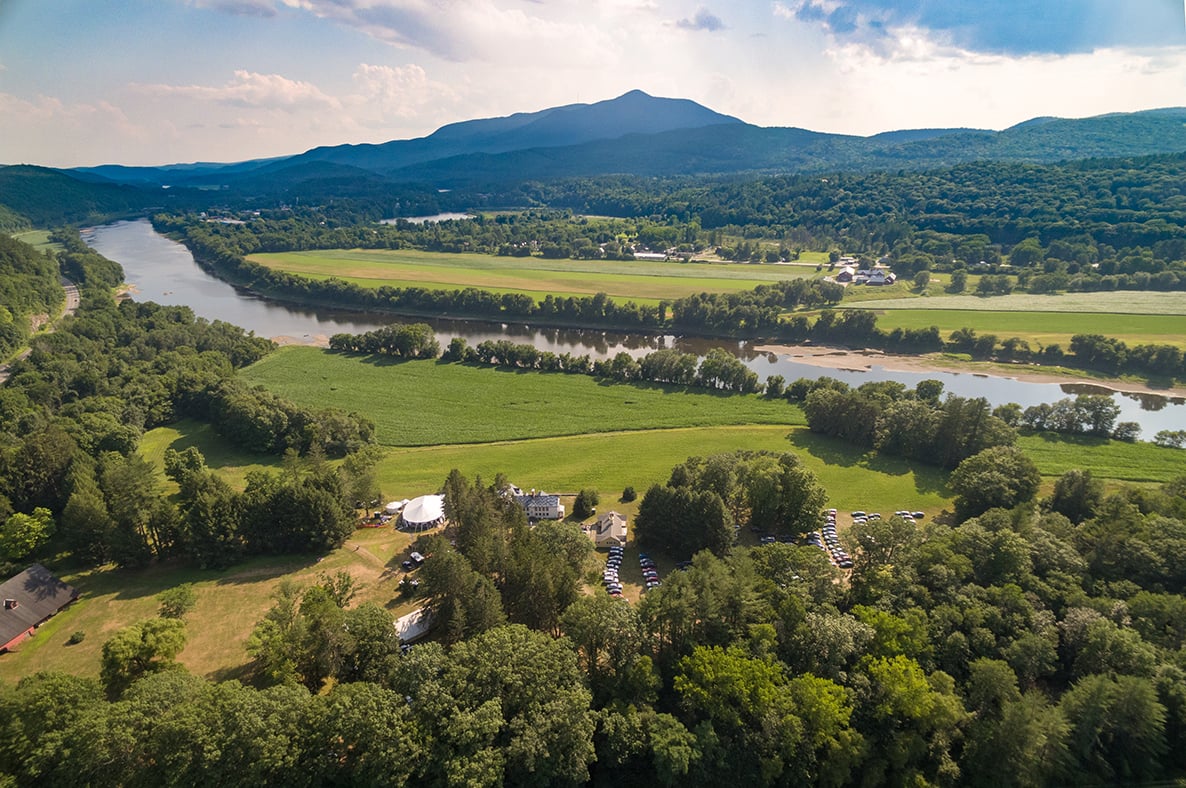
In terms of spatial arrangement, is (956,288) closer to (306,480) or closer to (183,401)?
(306,480)

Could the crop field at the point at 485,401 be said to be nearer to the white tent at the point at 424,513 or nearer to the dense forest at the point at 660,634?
the dense forest at the point at 660,634

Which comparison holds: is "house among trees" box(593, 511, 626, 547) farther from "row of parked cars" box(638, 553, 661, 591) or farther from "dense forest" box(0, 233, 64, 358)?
"dense forest" box(0, 233, 64, 358)

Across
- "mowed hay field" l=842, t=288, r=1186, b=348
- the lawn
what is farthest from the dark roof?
"mowed hay field" l=842, t=288, r=1186, b=348

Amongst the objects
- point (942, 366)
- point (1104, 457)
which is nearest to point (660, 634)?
point (1104, 457)

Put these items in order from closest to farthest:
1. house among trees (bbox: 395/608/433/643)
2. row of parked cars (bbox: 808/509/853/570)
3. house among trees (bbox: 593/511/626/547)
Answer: house among trees (bbox: 395/608/433/643), row of parked cars (bbox: 808/509/853/570), house among trees (bbox: 593/511/626/547)

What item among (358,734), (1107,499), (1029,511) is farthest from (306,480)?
(1107,499)

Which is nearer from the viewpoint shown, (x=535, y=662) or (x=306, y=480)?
(x=535, y=662)

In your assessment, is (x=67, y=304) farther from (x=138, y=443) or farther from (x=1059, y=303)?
(x=1059, y=303)
